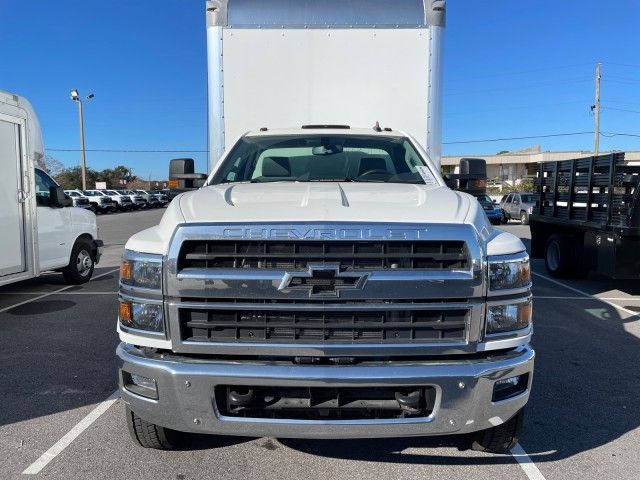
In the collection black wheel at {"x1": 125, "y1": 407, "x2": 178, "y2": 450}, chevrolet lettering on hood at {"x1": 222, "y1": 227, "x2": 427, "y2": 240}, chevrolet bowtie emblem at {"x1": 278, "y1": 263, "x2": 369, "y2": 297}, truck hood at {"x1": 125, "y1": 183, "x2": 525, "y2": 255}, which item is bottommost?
black wheel at {"x1": 125, "y1": 407, "x2": 178, "y2": 450}

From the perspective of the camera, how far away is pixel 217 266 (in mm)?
2779

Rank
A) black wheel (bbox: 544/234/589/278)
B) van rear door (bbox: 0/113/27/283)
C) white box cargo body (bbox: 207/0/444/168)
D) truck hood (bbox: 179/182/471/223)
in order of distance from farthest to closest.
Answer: black wheel (bbox: 544/234/589/278) < van rear door (bbox: 0/113/27/283) < white box cargo body (bbox: 207/0/444/168) < truck hood (bbox: 179/182/471/223)

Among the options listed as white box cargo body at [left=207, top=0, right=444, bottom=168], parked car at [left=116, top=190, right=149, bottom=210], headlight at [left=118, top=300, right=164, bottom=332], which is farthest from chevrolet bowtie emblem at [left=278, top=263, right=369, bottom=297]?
parked car at [left=116, top=190, right=149, bottom=210]

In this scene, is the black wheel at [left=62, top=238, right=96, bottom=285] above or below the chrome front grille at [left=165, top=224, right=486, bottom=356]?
below

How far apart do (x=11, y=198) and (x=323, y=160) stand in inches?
192

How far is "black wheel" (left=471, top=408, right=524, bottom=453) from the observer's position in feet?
10.4

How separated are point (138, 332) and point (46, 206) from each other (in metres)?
6.38

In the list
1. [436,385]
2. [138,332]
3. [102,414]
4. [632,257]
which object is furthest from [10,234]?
[632,257]

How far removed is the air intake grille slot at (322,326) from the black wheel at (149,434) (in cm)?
84

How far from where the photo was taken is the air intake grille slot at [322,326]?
8.97 ft

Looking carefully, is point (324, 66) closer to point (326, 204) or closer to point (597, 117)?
point (326, 204)

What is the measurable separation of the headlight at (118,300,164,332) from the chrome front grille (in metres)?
0.08

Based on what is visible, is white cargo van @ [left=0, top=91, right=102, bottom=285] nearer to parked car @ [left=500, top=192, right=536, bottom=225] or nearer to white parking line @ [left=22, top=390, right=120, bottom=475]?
white parking line @ [left=22, top=390, right=120, bottom=475]

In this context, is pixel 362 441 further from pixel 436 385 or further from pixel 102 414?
pixel 102 414
